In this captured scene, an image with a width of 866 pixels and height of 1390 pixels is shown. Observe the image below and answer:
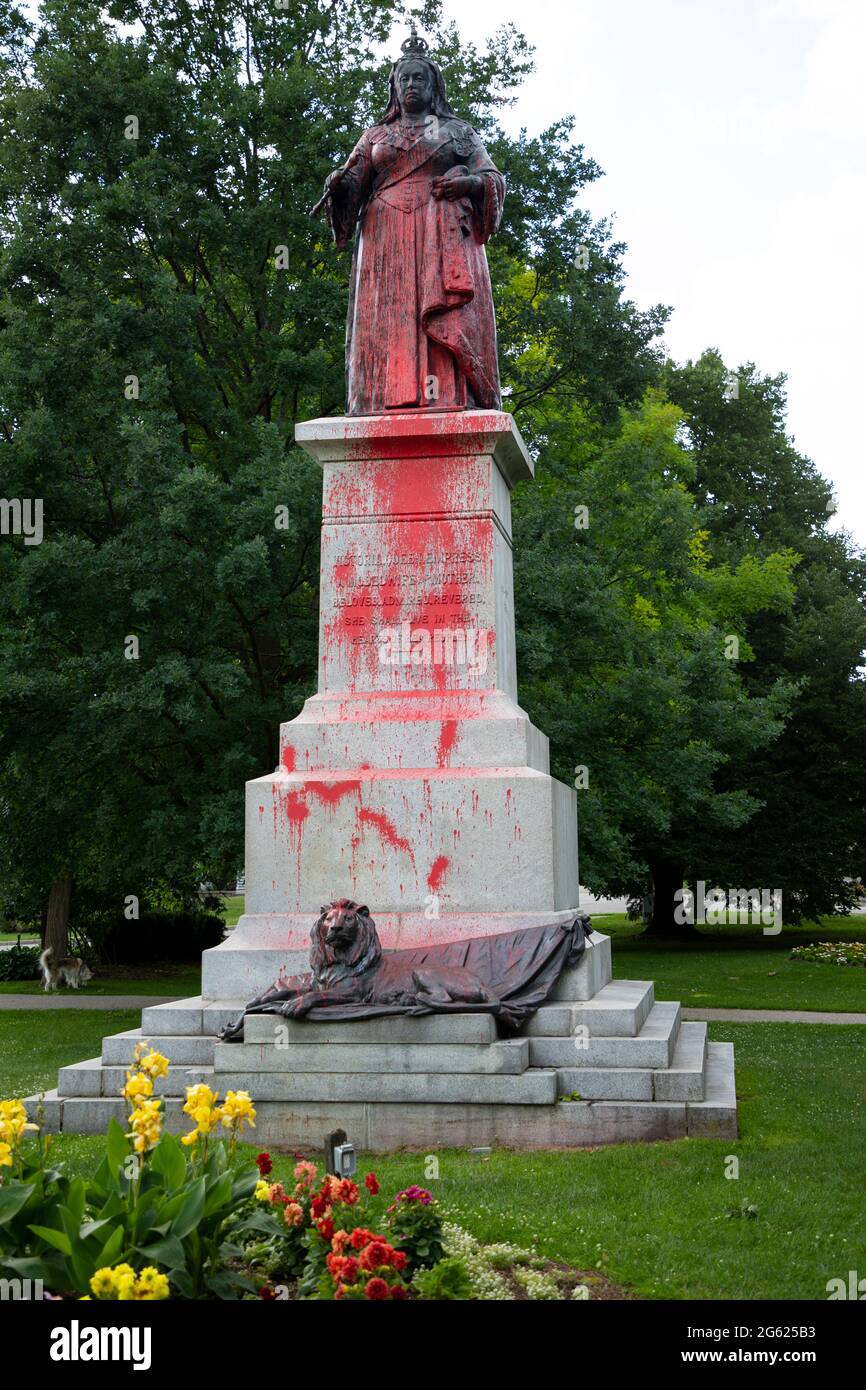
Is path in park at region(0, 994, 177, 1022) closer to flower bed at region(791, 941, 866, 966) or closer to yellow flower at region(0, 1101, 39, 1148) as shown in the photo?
flower bed at region(791, 941, 866, 966)

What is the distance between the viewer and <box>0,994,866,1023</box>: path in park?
1519 cm

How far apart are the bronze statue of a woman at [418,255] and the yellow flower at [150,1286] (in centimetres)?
762

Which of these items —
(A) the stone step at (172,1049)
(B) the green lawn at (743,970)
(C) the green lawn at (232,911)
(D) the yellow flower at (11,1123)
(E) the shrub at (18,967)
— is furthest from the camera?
(C) the green lawn at (232,911)

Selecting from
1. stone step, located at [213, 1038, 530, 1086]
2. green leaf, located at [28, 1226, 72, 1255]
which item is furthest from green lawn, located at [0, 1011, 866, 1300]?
green leaf, located at [28, 1226, 72, 1255]

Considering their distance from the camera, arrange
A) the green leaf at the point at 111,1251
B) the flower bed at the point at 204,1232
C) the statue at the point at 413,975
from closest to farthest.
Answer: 1. the green leaf at the point at 111,1251
2. the flower bed at the point at 204,1232
3. the statue at the point at 413,975

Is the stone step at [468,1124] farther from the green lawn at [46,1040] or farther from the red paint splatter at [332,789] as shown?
the green lawn at [46,1040]

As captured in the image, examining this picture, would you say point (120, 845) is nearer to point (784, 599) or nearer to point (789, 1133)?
point (789, 1133)

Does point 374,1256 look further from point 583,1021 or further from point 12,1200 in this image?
point 583,1021

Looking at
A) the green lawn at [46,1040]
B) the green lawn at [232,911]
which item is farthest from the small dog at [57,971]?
the green lawn at [232,911]

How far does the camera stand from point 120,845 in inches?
728

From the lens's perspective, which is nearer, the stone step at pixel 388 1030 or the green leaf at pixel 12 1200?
the green leaf at pixel 12 1200

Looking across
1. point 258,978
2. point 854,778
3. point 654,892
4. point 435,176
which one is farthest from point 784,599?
point 258,978

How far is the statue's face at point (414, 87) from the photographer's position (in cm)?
1084

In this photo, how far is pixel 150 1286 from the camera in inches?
A: 148
